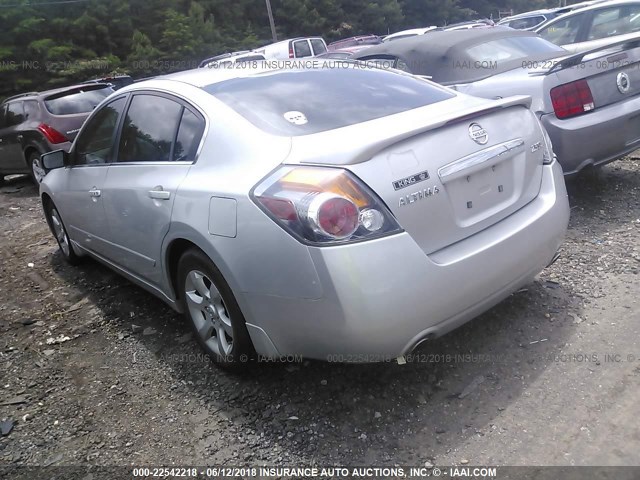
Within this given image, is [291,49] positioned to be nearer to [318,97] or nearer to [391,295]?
[318,97]

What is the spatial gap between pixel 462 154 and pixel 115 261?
8.49 feet

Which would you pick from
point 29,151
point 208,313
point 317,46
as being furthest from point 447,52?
point 317,46

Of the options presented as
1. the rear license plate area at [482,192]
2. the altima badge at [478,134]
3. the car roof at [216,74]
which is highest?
the car roof at [216,74]

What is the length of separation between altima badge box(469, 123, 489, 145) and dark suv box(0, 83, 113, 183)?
7.53 m

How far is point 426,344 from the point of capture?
3.15 metres

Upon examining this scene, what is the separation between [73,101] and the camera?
920cm

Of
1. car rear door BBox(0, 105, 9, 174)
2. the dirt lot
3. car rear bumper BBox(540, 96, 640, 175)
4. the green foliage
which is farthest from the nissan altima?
the green foliage

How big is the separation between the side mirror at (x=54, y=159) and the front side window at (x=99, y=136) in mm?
118

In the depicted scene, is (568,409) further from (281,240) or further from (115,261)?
(115,261)

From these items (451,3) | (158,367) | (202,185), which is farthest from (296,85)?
(451,3)

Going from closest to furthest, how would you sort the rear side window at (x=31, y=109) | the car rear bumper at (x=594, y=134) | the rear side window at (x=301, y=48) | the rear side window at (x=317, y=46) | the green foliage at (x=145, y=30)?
the car rear bumper at (x=594, y=134) < the rear side window at (x=31, y=109) < the rear side window at (x=301, y=48) < the rear side window at (x=317, y=46) < the green foliage at (x=145, y=30)

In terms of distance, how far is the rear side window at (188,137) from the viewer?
3.11 m

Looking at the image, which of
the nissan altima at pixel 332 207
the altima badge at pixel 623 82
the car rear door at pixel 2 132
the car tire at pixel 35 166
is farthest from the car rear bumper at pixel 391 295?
the car rear door at pixel 2 132

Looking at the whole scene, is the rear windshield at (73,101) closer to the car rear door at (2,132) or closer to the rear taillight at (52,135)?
the rear taillight at (52,135)
